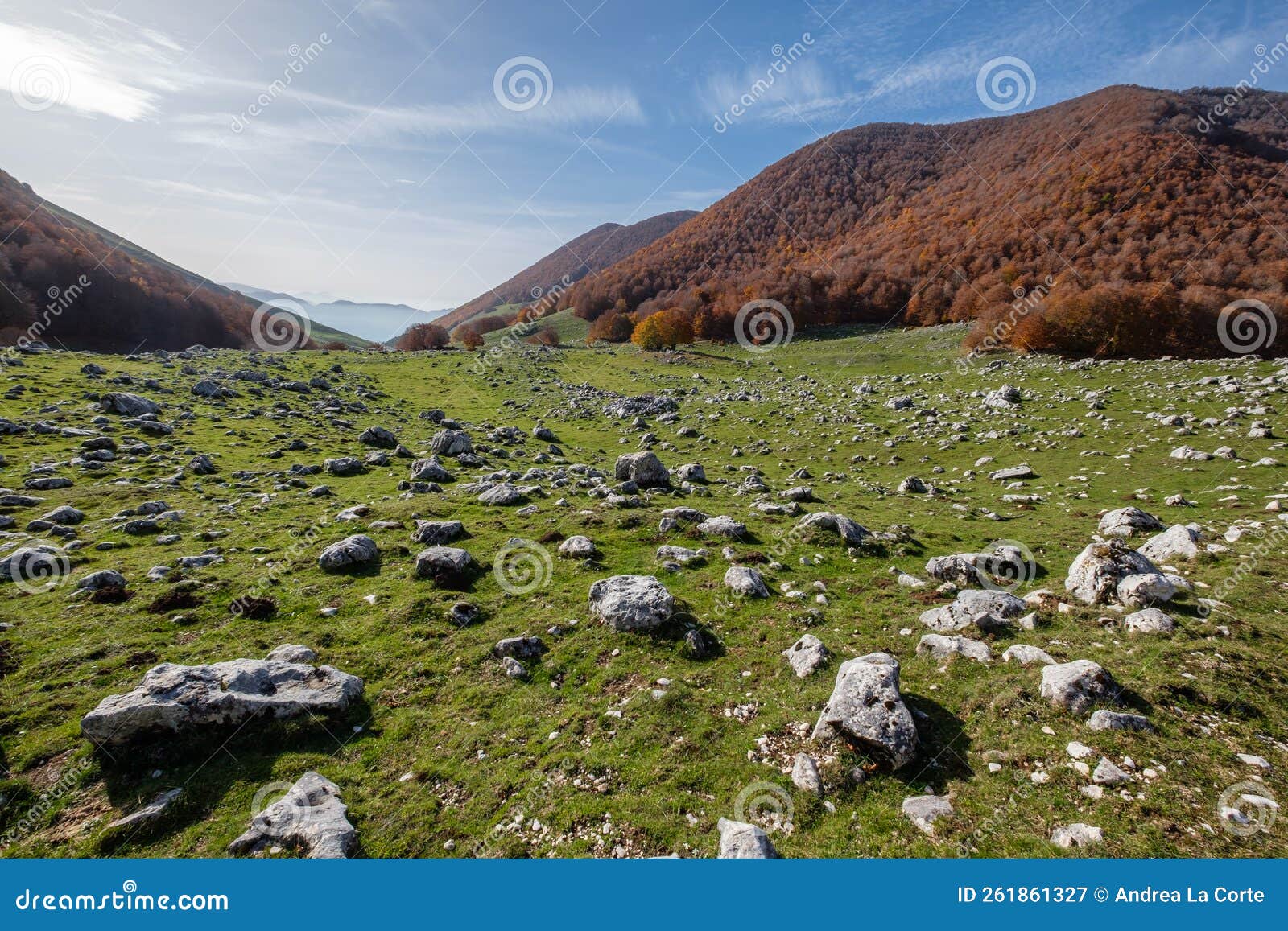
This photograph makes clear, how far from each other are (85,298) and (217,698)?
9319 centimetres

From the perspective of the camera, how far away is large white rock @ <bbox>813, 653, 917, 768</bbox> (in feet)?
23.5

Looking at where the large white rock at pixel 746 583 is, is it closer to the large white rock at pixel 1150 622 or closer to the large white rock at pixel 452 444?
the large white rock at pixel 1150 622

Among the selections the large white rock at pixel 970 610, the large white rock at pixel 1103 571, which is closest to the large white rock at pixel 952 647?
the large white rock at pixel 970 610

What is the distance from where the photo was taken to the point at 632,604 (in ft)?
36.7

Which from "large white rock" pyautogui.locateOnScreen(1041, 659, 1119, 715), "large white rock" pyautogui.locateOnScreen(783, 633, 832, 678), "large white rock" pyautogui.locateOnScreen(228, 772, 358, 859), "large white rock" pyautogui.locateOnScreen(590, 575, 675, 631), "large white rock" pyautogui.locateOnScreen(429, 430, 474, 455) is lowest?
"large white rock" pyautogui.locateOnScreen(228, 772, 358, 859)

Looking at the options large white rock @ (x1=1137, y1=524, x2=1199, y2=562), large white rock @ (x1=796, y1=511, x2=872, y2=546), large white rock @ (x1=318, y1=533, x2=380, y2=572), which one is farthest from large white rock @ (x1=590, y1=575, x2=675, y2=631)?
large white rock @ (x1=1137, y1=524, x2=1199, y2=562)

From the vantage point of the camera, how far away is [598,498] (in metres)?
20.4

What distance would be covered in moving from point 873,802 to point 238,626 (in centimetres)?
1327

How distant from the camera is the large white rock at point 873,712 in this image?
23.5 ft

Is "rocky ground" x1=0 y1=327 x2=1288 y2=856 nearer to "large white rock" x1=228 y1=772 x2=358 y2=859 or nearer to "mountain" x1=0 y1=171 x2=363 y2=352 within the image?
"large white rock" x1=228 y1=772 x2=358 y2=859

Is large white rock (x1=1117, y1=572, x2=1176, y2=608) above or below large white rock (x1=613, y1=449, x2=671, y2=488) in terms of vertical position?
below

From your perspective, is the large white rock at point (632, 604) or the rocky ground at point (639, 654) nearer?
the rocky ground at point (639, 654)

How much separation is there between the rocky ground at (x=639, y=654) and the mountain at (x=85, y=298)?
59.0 m

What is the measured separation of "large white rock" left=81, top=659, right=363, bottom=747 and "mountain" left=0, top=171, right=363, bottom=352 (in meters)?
68.9
